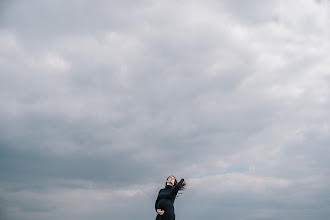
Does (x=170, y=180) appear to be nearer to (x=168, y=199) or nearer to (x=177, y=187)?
(x=177, y=187)

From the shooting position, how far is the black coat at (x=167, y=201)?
13266 millimetres

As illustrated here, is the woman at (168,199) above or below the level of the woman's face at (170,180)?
below

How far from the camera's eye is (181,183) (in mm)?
13586

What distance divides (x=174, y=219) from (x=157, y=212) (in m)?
0.76

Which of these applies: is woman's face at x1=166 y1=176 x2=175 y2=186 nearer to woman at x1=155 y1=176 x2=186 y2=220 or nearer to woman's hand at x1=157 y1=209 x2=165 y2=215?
woman at x1=155 y1=176 x2=186 y2=220

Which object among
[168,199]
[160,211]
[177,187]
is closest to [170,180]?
[177,187]

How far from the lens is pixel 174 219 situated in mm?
13438

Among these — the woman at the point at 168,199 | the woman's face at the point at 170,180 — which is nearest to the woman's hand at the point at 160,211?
the woman at the point at 168,199

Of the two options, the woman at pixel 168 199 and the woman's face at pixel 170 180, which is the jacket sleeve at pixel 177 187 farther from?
the woman's face at pixel 170 180

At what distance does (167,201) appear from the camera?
1343 cm

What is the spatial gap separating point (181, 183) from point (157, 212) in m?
1.57

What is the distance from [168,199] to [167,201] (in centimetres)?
14

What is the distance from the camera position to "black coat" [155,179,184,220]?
13.3m

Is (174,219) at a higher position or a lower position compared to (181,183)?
lower
